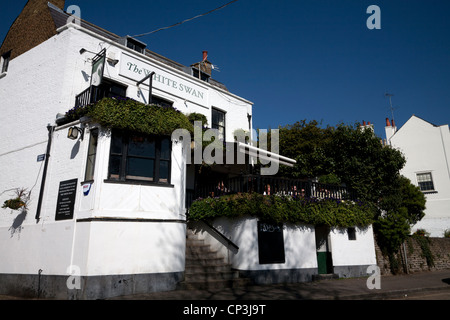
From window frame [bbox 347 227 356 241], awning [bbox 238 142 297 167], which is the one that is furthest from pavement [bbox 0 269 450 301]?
awning [bbox 238 142 297 167]

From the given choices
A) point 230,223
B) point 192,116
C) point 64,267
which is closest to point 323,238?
point 230,223

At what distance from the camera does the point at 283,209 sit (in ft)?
40.5

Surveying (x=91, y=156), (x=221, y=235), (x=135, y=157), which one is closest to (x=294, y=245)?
(x=221, y=235)

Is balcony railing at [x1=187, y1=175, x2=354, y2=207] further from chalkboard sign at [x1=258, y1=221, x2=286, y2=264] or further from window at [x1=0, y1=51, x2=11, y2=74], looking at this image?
window at [x1=0, y1=51, x2=11, y2=74]

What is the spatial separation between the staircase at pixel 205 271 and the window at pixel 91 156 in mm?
4392

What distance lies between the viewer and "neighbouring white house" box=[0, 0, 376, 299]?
953 cm

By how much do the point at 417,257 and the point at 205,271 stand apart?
1248 cm

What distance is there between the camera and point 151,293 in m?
9.42

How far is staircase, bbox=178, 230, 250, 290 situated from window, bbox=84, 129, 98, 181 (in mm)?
4392

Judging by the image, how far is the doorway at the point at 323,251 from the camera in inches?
551

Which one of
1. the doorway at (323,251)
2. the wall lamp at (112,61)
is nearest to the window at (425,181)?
the doorway at (323,251)

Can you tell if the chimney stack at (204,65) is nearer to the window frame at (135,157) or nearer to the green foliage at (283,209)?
the window frame at (135,157)

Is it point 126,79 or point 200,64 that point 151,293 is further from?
point 200,64

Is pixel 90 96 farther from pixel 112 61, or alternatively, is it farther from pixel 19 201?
pixel 19 201
